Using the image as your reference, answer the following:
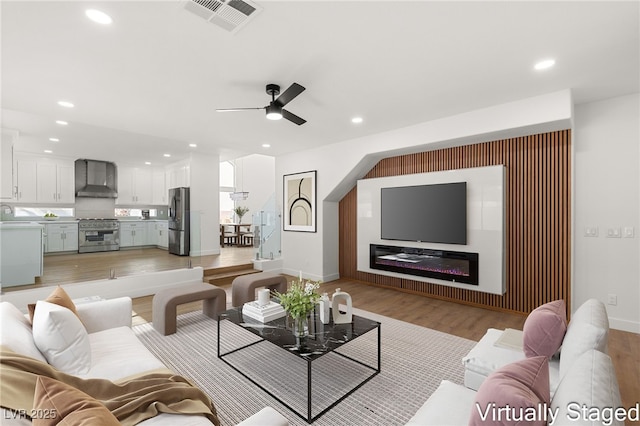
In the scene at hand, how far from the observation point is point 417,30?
2.20 meters

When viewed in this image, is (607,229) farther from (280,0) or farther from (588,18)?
(280,0)

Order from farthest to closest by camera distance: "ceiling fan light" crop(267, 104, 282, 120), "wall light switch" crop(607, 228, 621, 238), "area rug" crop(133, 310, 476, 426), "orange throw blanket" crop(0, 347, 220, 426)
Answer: "wall light switch" crop(607, 228, 621, 238) → "ceiling fan light" crop(267, 104, 282, 120) → "area rug" crop(133, 310, 476, 426) → "orange throw blanket" crop(0, 347, 220, 426)

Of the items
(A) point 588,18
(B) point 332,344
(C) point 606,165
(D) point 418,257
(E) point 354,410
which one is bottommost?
(E) point 354,410

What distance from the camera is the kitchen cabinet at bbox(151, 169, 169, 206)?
9.16 m

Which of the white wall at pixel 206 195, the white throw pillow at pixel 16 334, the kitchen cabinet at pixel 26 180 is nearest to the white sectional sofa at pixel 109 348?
the white throw pillow at pixel 16 334

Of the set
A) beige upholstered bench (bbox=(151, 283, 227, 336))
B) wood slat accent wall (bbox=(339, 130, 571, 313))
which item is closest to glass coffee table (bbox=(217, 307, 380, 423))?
beige upholstered bench (bbox=(151, 283, 227, 336))

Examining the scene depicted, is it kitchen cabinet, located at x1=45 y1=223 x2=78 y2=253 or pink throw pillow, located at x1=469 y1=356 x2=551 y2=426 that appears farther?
kitchen cabinet, located at x1=45 y1=223 x2=78 y2=253

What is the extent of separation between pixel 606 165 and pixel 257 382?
14.7 feet

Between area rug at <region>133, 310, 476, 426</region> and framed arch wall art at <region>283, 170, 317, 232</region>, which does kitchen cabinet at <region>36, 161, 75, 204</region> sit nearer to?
framed arch wall art at <region>283, 170, 317, 232</region>

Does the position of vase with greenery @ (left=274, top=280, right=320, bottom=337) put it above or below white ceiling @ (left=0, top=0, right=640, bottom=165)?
below

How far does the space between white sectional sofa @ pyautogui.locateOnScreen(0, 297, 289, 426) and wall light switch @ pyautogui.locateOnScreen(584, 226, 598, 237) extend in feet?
13.8

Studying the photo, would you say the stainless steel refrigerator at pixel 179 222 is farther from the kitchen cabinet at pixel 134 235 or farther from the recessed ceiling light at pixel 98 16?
the recessed ceiling light at pixel 98 16

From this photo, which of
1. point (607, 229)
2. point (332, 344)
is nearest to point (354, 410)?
point (332, 344)

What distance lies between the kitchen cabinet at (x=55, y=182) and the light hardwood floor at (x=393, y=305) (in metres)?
2.97
